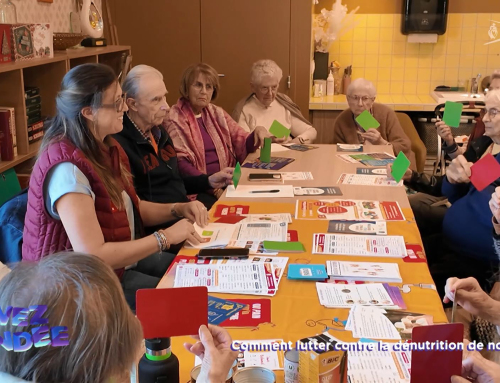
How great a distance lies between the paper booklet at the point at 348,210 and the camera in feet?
7.83

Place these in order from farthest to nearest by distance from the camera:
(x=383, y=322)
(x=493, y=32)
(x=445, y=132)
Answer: (x=493, y=32) → (x=445, y=132) → (x=383, y=322)

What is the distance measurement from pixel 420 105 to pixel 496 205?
2817 mm

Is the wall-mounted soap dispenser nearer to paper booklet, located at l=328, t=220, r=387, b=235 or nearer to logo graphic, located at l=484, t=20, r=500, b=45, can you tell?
logo graphic, located at l=484, t=20, r=500, b=45

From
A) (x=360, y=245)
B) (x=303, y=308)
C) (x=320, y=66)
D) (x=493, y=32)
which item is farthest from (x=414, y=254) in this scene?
(x=493, y=32)

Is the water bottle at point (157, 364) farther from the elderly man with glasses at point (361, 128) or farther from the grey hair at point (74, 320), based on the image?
the elderly man with glasses at point (361, 128)

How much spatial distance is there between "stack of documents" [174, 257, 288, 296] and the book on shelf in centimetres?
146

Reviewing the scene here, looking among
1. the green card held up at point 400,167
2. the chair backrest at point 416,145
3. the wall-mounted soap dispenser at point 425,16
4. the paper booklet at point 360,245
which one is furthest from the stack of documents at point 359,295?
the wall-mounted soap dispenser at point 425,16

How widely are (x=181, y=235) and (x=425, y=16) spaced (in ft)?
12.8

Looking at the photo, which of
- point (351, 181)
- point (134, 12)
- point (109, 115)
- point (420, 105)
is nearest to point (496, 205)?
point (351, 181)

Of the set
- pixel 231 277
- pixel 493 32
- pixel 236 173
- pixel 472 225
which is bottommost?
pixel 472 225

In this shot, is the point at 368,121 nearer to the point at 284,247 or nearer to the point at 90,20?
the point at 284,247

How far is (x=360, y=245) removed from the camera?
2.07 metres

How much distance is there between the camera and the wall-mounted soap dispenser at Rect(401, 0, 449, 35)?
5.07 metres

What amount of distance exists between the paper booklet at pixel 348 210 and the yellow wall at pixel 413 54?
3113 mm
